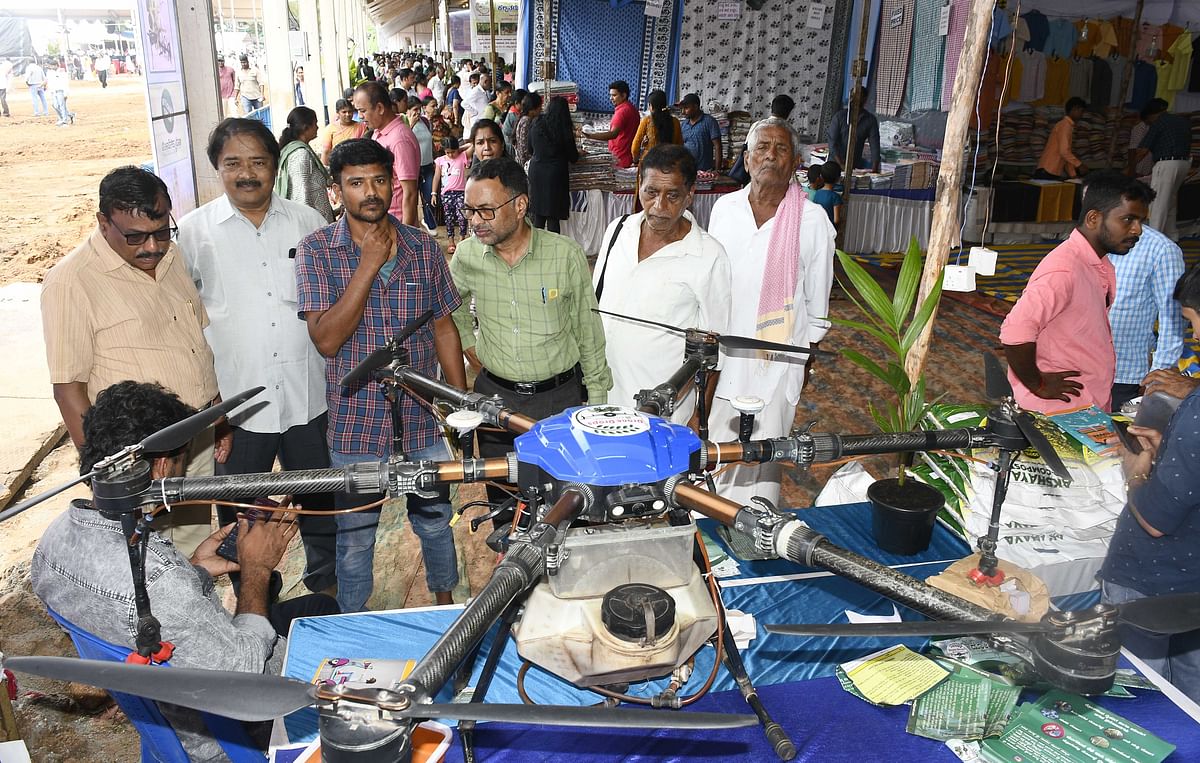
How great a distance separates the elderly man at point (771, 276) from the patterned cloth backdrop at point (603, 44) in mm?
9558

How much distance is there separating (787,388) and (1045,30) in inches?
448

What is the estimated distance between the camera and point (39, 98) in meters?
16.2

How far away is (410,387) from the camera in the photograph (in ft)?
8.48

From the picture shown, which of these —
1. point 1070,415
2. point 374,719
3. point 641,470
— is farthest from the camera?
point 1070,415

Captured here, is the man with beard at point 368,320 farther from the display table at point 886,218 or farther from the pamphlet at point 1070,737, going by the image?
the display table at point 886,218

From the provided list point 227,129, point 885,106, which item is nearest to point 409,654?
point 227,129

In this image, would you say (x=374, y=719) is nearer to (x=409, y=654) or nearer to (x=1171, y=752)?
(x=409, y=654)

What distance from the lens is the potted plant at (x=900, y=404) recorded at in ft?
10.0

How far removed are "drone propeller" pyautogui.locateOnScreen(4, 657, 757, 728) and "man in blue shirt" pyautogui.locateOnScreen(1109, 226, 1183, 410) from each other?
414cm

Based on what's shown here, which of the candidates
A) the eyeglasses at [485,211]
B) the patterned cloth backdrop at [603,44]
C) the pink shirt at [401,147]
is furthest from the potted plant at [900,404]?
the patterned cloth backdrop at [603,44]

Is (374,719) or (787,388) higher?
(374,719)

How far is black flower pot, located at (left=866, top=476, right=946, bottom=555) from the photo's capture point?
3.03 m

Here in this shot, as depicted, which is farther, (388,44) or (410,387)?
(388,44)

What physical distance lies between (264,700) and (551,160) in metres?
9.18
